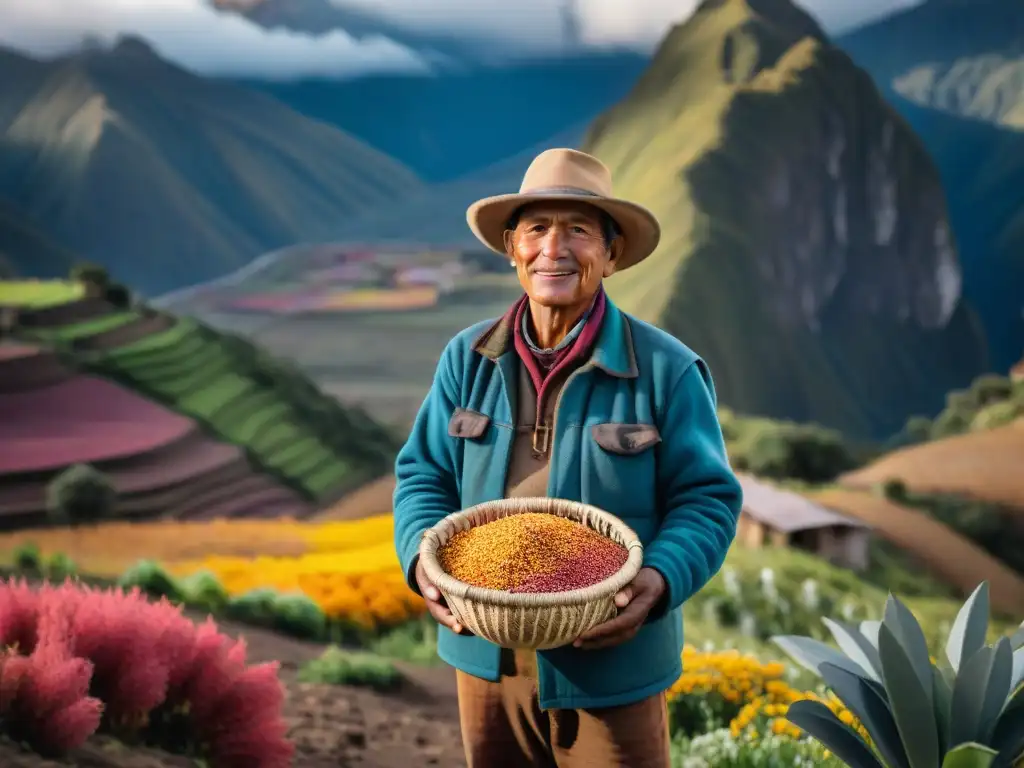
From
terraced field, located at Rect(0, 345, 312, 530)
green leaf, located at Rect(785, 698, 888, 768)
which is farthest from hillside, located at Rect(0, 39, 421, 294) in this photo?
green leaf, located at Rect(785, 698, 888, 768)

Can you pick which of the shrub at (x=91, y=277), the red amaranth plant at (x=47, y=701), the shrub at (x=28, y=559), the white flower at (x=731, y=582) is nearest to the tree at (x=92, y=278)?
the shrub at (x=91, y=277)

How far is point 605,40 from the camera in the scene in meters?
10.5

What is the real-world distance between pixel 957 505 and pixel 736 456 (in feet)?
6.98

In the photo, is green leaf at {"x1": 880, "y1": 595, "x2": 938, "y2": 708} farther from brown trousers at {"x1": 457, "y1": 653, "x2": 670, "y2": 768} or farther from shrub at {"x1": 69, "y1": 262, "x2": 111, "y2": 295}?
shrub at {"x1": 69, "y1": 262, "x2": 111, "y2": 295}

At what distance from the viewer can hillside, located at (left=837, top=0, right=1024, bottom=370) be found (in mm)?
11883

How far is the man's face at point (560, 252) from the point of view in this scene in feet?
6.49

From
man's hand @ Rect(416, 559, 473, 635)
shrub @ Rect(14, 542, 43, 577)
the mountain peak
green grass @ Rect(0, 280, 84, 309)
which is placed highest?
the mountain peak

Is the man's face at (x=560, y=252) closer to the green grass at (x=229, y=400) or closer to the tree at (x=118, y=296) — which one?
the green grass at (x=229, y=400)

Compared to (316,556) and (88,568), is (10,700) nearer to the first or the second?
(88,568)

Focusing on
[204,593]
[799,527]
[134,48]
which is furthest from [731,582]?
[134,48]

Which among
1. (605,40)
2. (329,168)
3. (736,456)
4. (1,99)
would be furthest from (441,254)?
(1,99)

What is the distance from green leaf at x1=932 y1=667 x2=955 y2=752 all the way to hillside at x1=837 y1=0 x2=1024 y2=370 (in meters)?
10.3

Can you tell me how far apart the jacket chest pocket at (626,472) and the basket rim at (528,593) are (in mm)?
85

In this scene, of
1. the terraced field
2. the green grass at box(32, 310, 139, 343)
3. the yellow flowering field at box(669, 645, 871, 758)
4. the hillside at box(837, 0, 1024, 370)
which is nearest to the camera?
the yellow flowering field at box(669, 645, 871, 758)
